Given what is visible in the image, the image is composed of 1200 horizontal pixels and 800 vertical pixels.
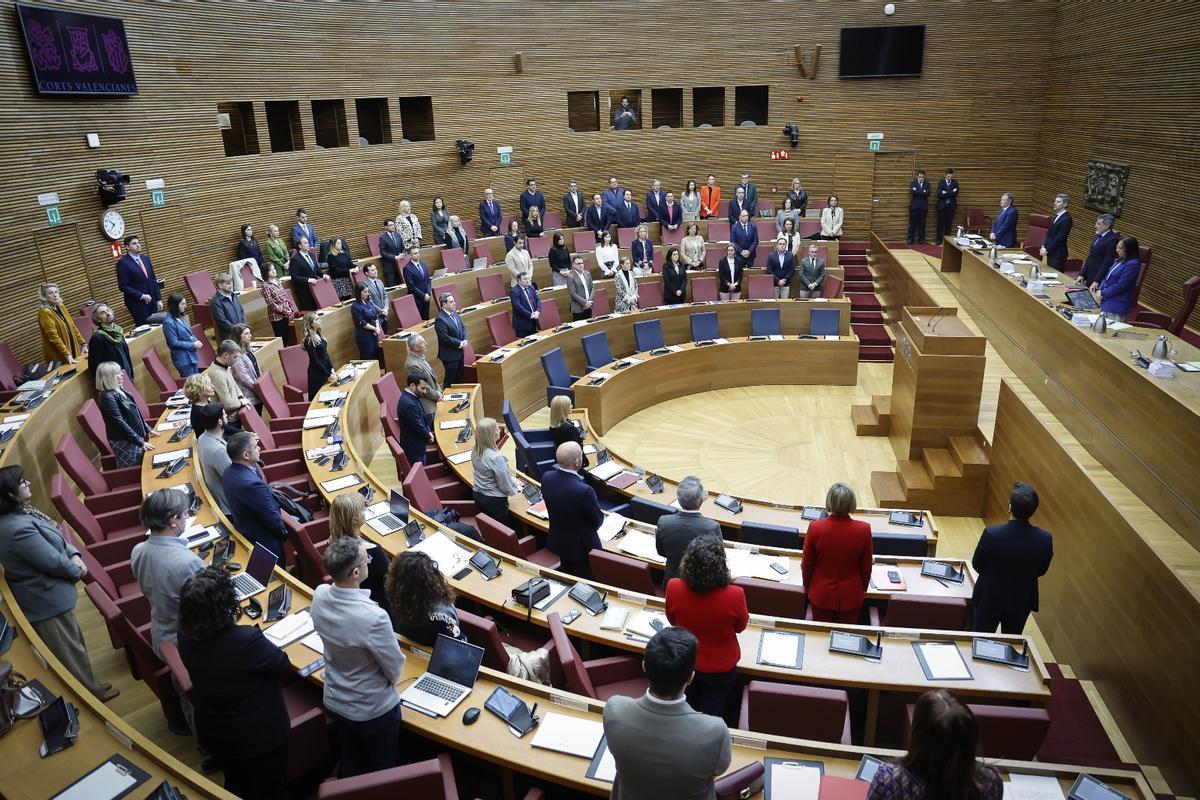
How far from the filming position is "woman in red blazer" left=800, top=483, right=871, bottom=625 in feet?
13.6

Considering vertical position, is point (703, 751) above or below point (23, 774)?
above

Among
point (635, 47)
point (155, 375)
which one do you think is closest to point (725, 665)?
point (155, 375)

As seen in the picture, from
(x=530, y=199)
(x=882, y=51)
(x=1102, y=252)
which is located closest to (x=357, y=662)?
(x=1102, y=252)

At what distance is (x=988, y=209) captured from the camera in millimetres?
15461

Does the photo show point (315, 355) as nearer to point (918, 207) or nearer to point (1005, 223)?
point (1005, 223)

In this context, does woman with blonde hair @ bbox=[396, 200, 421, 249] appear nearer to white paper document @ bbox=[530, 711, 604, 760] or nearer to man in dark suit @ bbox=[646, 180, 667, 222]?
man in dark suit @ bbox=[646, 180, 667, 222]

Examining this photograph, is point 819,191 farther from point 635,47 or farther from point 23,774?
point 23,774

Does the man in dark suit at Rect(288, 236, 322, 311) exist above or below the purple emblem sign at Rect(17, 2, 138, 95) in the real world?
below

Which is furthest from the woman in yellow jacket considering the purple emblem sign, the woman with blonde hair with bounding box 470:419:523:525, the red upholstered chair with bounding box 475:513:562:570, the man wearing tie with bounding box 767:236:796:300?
the man wearing tie with bounding box 767:236:796:300

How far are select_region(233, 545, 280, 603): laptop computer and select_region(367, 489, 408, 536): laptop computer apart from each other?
2.58 ft

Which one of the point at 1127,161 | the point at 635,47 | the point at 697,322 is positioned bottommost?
the point at 697,322

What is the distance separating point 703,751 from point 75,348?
8.26 metres

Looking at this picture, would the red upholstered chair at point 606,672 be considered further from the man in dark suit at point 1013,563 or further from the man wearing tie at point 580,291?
the man wearing tie at point 580,291

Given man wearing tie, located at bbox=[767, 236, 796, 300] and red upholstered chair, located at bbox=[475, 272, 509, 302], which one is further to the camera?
man wearing tie, located at bbox=[767, 236, 796, 300]
